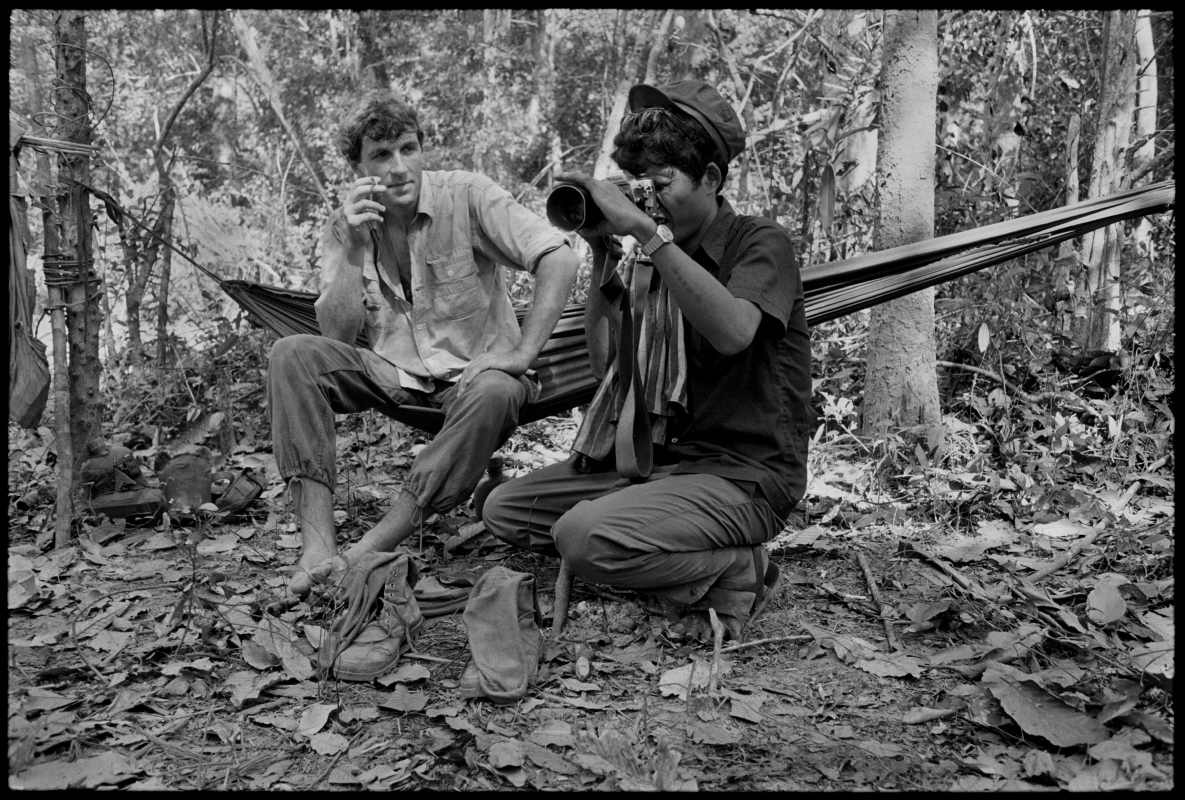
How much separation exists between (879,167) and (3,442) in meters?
2.88

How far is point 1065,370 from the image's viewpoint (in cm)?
374

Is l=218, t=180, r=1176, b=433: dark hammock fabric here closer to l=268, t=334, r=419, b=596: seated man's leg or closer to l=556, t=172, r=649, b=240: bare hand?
l=268, t=334, r=419, b=596: seated man's leg

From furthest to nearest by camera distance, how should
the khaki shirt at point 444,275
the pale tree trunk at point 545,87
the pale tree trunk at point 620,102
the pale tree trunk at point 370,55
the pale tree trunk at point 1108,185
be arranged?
the pale tree trunk at point 370,55 < the pale tree trunk at point 545,87 < the pale tree trunk at point 620,102 < the pale tree trunk at point 1108,185 < the khaki shirt at point 444,275

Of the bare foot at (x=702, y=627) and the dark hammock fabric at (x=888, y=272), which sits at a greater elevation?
the dark hammock fabric at (x=888, y=272)

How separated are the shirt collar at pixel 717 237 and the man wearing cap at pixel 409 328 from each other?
21.0 inches

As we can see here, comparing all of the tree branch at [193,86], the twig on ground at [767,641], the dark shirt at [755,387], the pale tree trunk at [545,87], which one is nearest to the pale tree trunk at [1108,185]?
the dark shirt at [755,387]

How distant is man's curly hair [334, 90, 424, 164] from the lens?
260 centimetres

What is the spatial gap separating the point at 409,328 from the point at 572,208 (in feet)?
2.96

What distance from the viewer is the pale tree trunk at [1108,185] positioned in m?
3.86

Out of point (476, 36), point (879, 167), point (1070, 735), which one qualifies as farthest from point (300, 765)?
point (476, 36)

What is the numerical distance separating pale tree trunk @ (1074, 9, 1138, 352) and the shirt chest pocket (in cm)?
247

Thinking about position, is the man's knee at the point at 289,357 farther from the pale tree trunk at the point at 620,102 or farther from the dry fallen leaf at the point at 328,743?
the pale tree trunk at the point at 620,102

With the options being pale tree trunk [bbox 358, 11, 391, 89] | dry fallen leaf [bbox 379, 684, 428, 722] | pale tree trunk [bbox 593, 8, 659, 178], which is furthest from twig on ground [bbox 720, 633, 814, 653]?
pale tree trunk [bbox 358, 11, 391, 89]

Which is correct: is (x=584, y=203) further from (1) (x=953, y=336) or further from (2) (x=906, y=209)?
(1) (x=953, y=336)
